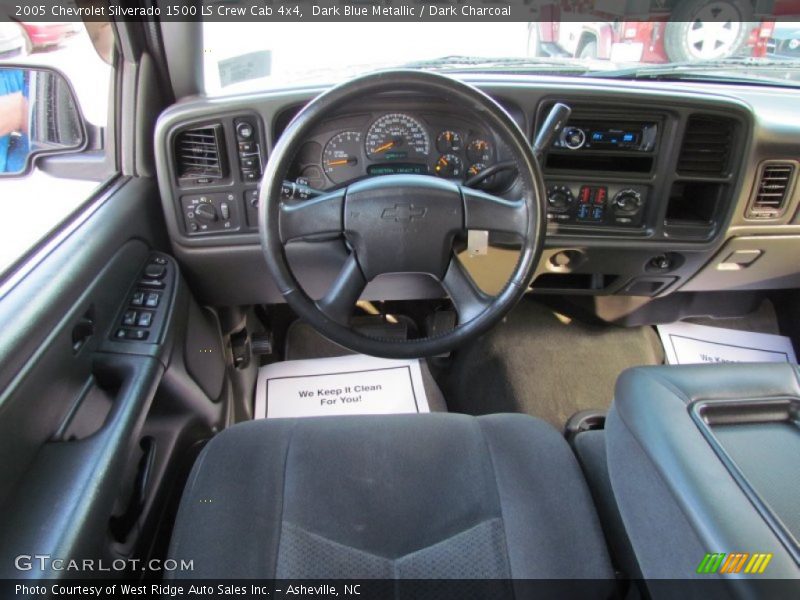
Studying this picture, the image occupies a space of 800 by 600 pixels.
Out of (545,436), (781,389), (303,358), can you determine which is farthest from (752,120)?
(303,358)

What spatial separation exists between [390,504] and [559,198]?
95 centimetres

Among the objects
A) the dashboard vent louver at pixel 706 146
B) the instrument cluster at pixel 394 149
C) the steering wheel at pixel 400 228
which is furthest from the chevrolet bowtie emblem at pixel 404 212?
the dashboard vent louver at pixel 706 146

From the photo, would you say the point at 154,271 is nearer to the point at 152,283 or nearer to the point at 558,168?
the point at 152,283

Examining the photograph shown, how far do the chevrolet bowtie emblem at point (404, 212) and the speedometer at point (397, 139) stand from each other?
34 centimetres

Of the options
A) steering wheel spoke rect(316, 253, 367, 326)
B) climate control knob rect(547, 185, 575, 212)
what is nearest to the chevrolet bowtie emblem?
steering wheel spoke rect(316, 253, 367, 326)

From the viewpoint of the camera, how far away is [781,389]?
98 centimetres

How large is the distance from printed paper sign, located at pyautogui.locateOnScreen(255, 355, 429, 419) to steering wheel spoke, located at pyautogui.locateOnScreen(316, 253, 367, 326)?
70 cm

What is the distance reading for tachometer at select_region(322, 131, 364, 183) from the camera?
56.8 inches

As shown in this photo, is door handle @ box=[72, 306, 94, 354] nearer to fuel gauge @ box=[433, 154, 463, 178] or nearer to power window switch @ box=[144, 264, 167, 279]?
power window switch @ box=[144, 264, 167, 279]

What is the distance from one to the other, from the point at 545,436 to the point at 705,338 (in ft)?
4.15

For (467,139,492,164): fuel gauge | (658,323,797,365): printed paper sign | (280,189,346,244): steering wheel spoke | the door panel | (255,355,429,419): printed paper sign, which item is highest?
(467,139,492,164): fuel gauge

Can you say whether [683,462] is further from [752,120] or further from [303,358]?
[303,358]

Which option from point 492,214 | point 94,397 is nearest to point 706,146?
point 492,214

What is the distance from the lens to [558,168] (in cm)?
154
